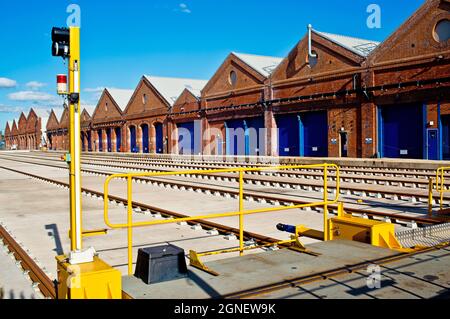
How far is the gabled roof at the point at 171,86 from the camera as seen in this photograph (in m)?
52.2

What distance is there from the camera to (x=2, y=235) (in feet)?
30.7

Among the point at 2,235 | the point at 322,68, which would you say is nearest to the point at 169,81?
the point at 322,68

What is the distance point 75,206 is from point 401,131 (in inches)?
1085

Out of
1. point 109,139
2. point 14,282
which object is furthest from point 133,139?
point 14,282

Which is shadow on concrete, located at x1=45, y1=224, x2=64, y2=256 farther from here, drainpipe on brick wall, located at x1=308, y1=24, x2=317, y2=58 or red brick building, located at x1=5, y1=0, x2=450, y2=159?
drainpipe on brick wall, located at x1=308, y1=24, x2=317, y2=58

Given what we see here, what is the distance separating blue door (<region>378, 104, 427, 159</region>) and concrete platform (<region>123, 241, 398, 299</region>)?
24286 millimetres

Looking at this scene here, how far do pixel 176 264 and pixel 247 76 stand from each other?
36.7 m

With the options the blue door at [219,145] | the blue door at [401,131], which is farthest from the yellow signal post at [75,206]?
the blue door at [219,145]

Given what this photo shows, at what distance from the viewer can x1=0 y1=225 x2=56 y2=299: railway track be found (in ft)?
19.1

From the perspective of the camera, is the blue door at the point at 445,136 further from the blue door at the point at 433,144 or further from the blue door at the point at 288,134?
the blue door at the point at 288,134

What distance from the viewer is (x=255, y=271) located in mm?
5238

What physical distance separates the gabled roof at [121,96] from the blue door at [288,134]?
30.7 metres

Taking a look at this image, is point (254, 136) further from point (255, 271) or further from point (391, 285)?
point (391, 285)
